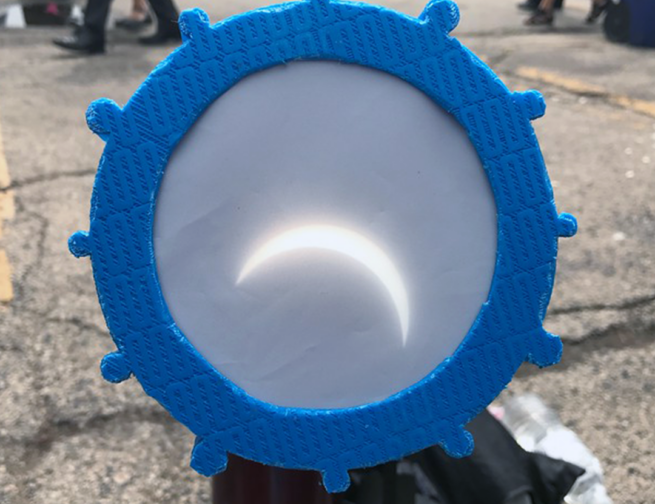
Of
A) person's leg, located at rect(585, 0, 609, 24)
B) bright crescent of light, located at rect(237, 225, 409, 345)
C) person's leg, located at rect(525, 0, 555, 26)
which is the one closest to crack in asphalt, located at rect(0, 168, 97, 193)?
bright crescent of light, located at rect(237, 225, 409, 345)

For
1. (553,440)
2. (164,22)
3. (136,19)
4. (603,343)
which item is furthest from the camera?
(136,19)

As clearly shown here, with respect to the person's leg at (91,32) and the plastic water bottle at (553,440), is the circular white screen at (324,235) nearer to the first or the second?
the plastic water bottle at (553,440)

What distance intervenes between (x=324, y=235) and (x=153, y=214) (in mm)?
204

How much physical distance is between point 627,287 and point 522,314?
4.23 feet

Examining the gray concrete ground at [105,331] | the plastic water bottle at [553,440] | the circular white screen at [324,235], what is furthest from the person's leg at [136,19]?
the circular white screen at [324,235]

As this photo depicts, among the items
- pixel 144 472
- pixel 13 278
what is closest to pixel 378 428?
pixel 144 472

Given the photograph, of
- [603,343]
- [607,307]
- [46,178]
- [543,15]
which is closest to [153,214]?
[603,343]

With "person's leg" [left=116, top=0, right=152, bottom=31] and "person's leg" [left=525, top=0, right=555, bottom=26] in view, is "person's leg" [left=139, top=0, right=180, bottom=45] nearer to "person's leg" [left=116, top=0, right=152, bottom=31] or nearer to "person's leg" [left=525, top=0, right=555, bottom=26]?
"person's leg" [left=116, top=0, right=152, bottom=31]

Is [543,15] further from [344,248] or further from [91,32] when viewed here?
[344,248]

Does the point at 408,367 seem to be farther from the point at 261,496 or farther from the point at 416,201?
the point at 261,496

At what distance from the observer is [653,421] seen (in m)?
1.60

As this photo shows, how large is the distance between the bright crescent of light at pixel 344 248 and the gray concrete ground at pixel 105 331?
0.70 m

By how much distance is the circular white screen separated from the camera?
0.88 metres

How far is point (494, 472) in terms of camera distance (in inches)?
49.0
